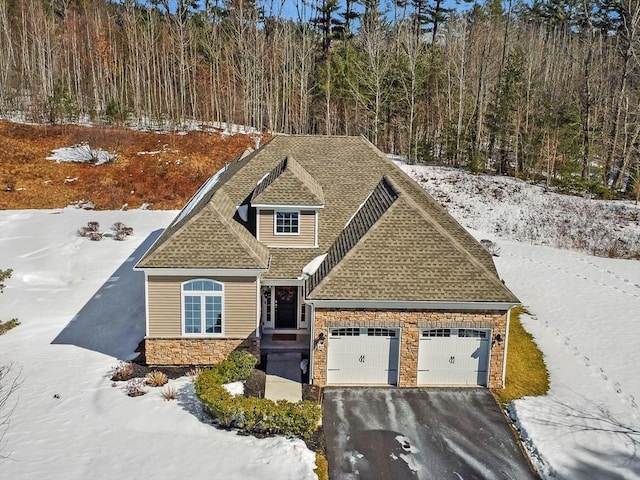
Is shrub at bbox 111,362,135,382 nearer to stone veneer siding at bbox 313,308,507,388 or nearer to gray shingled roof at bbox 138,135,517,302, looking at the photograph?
gray shingled roof at bbox 138,135,517,302

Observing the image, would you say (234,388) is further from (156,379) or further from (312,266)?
(312,266)

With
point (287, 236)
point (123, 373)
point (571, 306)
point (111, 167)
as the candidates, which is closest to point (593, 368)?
point (571, 306)

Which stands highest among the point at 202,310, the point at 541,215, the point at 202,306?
the point at 541,215

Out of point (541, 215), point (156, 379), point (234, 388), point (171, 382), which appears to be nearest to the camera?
point (234, 388)

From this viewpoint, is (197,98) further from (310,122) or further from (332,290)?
(332,290)

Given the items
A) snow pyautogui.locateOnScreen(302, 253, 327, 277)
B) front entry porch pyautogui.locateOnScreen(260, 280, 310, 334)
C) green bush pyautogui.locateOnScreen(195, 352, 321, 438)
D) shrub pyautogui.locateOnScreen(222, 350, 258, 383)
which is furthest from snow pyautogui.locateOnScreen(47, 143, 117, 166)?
green bush pyautogui.locateOnScreen(195, 352, 321, 438)

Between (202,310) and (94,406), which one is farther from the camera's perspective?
(202,310)

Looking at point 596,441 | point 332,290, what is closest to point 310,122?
Result: point 332,290

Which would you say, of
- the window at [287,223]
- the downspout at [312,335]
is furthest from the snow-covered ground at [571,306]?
the window at [287,223]
